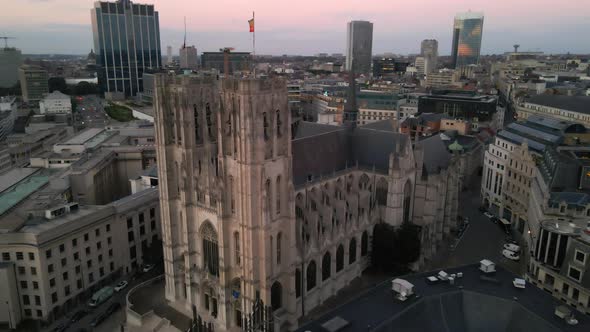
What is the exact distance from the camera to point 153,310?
180 feet

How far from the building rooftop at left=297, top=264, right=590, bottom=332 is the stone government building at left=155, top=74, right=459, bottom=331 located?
13.2m

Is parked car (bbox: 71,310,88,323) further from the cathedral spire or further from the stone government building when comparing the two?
A: the cathedral spire

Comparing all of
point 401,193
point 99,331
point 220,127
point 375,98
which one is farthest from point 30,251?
point 375,98

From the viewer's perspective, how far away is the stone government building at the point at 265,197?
45969mm

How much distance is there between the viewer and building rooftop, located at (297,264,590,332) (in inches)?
1410

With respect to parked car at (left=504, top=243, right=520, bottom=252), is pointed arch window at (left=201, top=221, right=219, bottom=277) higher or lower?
higher

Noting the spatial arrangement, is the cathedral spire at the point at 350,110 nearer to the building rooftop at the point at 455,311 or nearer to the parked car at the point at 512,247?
the parked car at the point at 512,247

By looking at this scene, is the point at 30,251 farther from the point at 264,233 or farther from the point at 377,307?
the point at 377,307

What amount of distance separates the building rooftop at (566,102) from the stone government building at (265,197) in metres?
83.2

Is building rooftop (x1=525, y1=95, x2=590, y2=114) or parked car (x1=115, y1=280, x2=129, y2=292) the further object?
building rooftop (x1=525, y1=95, x2=590, y2=114)

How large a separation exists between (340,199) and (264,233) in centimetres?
1917

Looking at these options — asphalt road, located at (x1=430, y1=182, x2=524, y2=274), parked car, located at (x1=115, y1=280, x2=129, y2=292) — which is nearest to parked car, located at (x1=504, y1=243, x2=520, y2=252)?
asphalt road, located at (x1=430, y1=182, x2=524, y2=274)

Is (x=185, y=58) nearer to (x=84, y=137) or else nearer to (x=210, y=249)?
(x=210, y=249)

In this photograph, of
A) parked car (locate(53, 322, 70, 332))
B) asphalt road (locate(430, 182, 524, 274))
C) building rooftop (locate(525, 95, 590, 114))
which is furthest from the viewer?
building rooftop (locate(525, 95, 590, 114))
